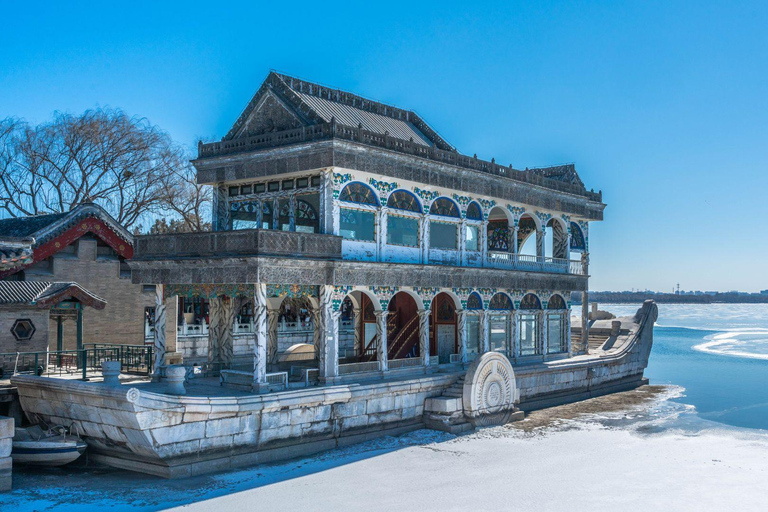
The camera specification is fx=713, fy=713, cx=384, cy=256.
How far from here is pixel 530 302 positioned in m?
27.5

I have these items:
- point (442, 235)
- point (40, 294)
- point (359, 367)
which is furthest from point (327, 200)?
point (40, 294)

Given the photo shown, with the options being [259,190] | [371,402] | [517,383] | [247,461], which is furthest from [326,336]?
[517,383]

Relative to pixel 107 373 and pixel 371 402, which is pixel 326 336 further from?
pixel 107 373

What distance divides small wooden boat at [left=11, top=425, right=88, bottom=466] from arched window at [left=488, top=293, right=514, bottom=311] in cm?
1438

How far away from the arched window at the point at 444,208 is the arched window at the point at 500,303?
3685 millimetres

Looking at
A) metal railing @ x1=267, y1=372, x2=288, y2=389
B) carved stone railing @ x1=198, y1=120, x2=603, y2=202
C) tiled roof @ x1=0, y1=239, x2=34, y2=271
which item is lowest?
metal railing @ x1=267, y1=372, x2=288, y2=389

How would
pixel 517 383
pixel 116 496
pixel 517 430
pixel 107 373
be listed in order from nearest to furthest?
pixel 116 496
pixel 107 373
pixel 517 430
pixel 517 383

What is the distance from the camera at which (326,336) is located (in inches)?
754

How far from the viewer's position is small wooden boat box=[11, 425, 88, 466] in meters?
15.6

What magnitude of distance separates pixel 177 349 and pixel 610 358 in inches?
706

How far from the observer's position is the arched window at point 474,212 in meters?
24.5

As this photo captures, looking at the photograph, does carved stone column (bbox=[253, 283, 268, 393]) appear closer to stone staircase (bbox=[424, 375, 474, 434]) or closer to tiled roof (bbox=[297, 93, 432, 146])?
stone staircase (bbox=[424, 375, 474, 434])

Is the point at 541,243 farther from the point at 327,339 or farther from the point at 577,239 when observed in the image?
the point at 327,339

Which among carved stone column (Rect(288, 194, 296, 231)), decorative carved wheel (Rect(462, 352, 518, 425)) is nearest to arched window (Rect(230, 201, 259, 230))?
Result: carved stone column (Rect(288, 194, 296, 231))
